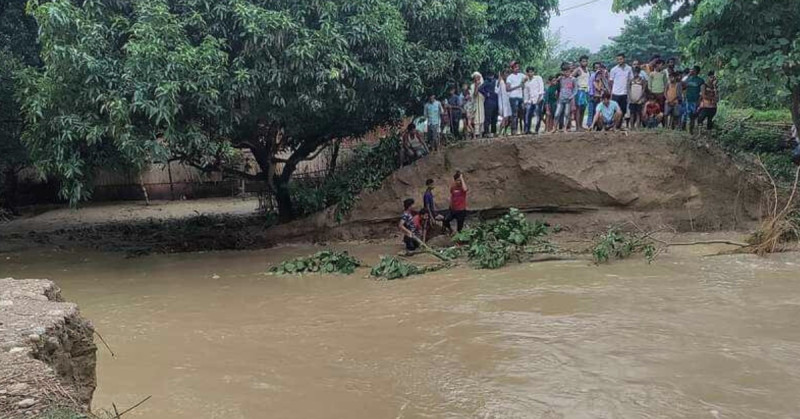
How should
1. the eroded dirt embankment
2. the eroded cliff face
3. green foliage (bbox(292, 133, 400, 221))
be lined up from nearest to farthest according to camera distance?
the eroded cliff face
the eroded dirt embankment
green foliage (bbox(292, 133, 400, 221))

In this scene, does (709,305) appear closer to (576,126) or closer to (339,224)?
(576,126)

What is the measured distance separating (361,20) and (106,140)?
192 inches

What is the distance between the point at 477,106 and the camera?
12953 mm

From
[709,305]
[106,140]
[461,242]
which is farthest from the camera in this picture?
[461,242]

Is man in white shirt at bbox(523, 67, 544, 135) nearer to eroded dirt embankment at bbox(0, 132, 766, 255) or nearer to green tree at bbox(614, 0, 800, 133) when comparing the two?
eroded dirt embankment at bbox(0, 132, 766, 255)

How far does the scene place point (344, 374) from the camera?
5875 mm

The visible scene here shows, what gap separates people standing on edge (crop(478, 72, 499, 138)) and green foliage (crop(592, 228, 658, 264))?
12.3 ft

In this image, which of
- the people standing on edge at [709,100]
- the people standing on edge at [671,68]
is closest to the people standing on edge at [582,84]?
the people standing on edge at [671,68]

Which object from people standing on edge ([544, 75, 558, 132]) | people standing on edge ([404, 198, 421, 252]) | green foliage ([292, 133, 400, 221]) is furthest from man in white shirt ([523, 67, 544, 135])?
people standing on edge ([404, 198, 421, 252])

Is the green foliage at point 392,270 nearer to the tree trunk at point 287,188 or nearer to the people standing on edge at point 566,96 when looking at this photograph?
A: the tree trunk at point 287,188

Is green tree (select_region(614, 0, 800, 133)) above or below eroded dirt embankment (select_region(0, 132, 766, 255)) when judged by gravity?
above

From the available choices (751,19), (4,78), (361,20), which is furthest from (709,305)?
(4,78)

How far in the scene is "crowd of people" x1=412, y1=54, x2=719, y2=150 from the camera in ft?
38.9

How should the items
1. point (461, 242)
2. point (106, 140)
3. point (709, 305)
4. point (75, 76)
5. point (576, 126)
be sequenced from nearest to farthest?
point (709, 305) → point (75, 76) → point (106, 140) → point (461, 242) → point (576, 126)
